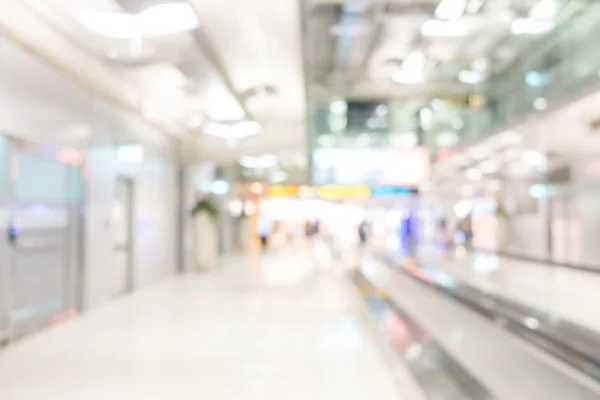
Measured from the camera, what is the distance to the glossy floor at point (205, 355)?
12.3ft

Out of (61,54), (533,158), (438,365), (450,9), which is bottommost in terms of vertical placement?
(438,365)

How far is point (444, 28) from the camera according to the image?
10.3 m

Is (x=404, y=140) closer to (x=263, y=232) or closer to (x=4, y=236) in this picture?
(x=263, y=232)

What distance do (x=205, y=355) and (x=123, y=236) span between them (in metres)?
5.90

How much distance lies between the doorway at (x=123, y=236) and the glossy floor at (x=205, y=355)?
1.59 metres

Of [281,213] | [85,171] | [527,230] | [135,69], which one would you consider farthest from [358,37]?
[281,213]

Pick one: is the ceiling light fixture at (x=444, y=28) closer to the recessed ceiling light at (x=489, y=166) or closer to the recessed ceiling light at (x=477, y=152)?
the recessed ceiling light at (x=477, y=152)

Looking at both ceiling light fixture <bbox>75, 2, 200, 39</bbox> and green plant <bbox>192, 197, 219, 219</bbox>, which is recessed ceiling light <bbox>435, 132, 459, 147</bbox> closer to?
green plant <bbox>192, 197, 219, 219</bbox>

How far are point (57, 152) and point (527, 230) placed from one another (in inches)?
575

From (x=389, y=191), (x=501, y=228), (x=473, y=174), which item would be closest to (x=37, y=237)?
(x=501, y=228)

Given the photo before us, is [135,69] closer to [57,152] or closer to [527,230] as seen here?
[57,152]

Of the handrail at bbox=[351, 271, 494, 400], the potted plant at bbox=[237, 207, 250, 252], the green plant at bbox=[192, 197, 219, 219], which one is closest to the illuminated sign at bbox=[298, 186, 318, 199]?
the potted plant at bbox=[237, 207, 250, 252]

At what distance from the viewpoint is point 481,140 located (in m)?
16.5

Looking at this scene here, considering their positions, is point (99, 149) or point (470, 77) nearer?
point (99, 149)
